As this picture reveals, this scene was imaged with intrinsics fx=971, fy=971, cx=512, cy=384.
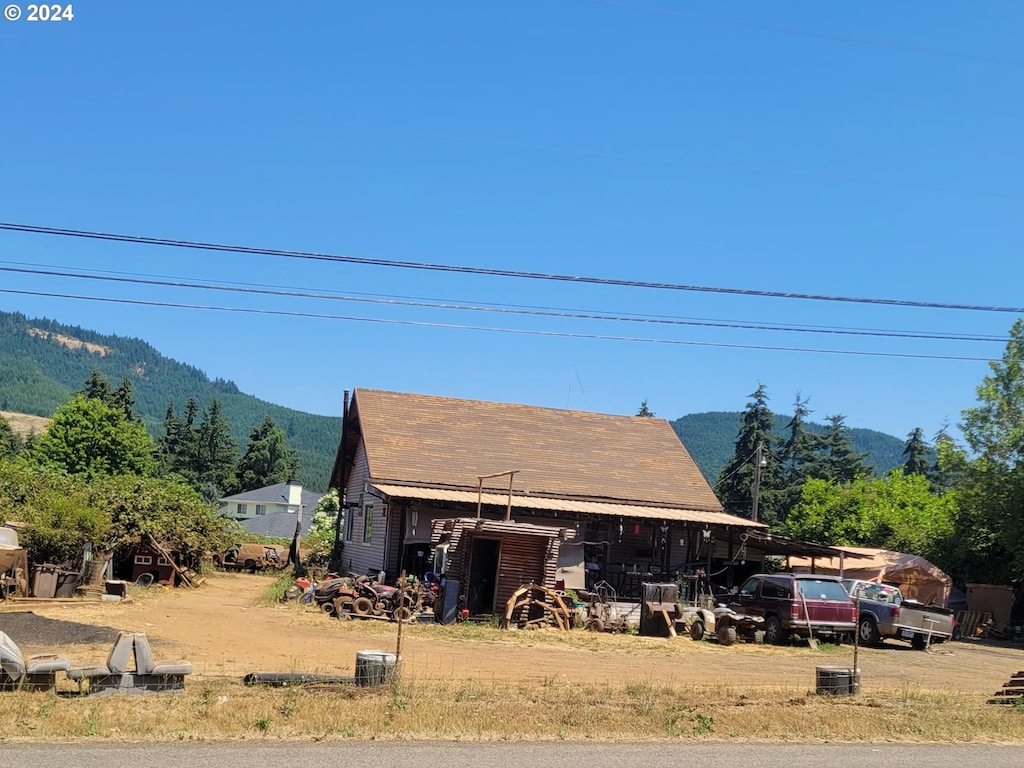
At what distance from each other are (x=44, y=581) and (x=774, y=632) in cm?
1751

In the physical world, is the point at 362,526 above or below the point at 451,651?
above

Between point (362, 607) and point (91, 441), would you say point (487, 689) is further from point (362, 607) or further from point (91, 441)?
point (91, 441)

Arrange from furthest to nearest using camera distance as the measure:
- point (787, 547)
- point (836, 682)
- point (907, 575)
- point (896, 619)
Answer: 1. point (907, 575)
2. point (787, 547)
3. point (896, 619)
4. point (836, 682)

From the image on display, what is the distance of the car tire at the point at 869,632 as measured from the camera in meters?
23.8

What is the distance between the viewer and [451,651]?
18109 millimetres

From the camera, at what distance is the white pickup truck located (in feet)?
77.4

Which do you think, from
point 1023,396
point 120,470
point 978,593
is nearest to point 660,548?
point 978,593

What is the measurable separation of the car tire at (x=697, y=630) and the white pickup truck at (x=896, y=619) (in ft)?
12.5

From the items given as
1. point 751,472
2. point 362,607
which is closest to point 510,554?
point 362,607

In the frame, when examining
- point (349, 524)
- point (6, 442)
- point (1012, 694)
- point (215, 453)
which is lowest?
point (1012, 694)

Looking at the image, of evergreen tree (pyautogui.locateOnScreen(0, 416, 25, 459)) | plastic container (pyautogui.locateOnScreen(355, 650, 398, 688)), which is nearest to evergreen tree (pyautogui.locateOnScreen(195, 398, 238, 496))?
evergreen tree (pyautogui.locateOnScreen(0, 416, 25, 459))

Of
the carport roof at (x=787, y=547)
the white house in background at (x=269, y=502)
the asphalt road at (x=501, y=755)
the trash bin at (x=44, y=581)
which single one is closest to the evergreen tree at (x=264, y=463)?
the white house in background at (x=269, y=502)

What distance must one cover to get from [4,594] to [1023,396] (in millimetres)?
33632

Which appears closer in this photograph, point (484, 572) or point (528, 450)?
point (484, 572)
